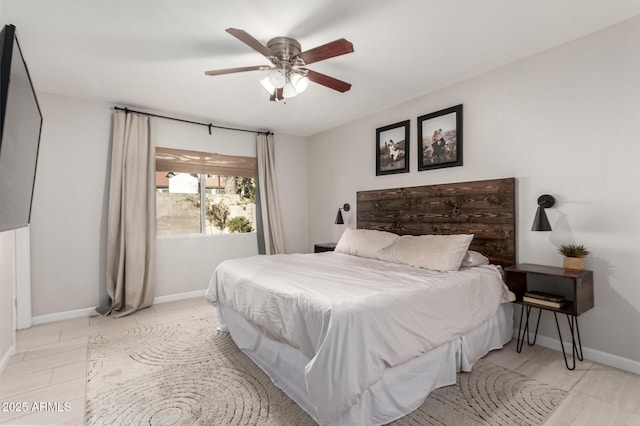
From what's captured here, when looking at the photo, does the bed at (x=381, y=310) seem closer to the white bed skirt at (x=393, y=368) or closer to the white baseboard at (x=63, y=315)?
the white bed skirt at (x=393, y=368)

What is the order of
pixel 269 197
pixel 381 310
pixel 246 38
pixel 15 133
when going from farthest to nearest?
pixel 269 197 < pixel 246 38 < pixel 381 310 < pixel 15 133

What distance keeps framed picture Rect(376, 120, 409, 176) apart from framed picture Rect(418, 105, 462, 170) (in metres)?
0.22

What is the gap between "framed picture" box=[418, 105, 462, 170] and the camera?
10.8 ft

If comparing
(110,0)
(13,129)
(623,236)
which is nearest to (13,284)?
(13,129)

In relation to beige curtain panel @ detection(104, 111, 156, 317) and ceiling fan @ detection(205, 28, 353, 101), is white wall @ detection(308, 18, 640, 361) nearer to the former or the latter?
ceiling fan @ detection(205, 28, 353, 101)

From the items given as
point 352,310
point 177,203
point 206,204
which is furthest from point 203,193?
point 352,310

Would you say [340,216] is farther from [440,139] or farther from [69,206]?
[69,206]

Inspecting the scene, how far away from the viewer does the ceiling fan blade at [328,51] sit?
2.03 m

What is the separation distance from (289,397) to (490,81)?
3.25 m

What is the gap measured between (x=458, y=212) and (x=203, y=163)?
3441 mm

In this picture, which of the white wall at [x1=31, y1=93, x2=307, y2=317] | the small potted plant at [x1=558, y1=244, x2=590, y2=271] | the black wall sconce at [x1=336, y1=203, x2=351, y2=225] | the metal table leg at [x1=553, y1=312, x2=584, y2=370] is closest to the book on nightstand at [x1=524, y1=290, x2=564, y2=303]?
the metal table leg at [x1=553, y1=312, x2=584, y2=370]

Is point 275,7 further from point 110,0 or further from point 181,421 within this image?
point 181,421

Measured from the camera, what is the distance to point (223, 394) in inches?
80.7

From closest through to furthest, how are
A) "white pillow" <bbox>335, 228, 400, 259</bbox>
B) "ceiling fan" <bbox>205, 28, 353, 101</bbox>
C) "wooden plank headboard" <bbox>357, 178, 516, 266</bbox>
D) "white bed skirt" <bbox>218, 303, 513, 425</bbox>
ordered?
"white bed skirt" <bbox>218, 303, 513, 425</bbox>
"ceiling fan" <bbox>205, 28, 353, 101</bbox>
"wooden plank headboard" <bbox>357, 178, 516, 266</bbox>
"white pillow" <bbox>335, 228, 400, 259</bbox>
